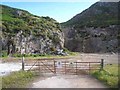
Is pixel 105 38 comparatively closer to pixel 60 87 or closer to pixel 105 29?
pixel 105 29

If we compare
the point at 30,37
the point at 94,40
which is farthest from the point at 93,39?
the point at 30,37

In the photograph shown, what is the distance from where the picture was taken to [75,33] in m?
125

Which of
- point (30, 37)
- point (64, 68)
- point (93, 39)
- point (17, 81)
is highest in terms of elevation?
point (30, 37)

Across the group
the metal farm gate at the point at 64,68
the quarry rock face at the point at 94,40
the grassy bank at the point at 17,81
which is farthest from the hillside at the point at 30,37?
the grassy bank at the point at 17,81

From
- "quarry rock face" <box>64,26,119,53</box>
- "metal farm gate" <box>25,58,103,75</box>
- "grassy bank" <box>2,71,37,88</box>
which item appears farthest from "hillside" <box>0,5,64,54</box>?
"grassy bank" <box>2,71,37,88</box>

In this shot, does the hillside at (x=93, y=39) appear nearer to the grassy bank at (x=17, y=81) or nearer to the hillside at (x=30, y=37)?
the hillside at (x=30, y=37)

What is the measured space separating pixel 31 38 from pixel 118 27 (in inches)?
1932

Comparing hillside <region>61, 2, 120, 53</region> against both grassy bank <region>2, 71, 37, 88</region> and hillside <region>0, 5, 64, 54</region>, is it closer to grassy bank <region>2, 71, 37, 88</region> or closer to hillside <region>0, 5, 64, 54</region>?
hillside <region>0, 5, 64, 54</region>

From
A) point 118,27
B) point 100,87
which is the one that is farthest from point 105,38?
point 100,87

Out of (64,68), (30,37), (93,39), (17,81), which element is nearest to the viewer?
(17,81)

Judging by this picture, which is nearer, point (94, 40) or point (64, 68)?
point (64, 68)

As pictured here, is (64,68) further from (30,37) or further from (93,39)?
(93,39)

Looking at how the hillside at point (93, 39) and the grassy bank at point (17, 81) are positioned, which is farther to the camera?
the hillside at point (93, 39)

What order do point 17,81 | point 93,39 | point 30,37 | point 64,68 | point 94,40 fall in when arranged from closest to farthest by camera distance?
point 17,81 → point 64,68 → point 30,37 → point 94,40 → point 93,39
